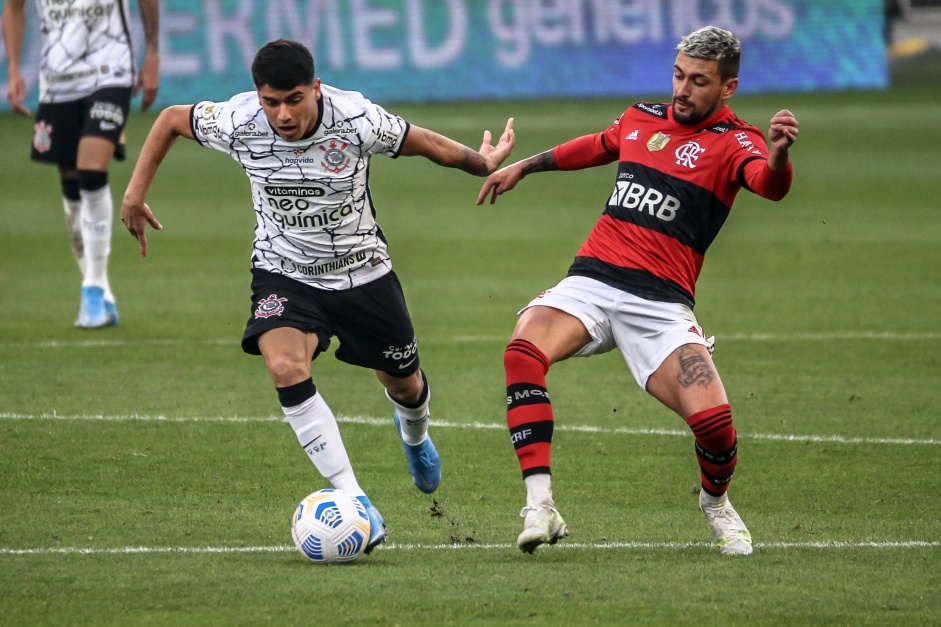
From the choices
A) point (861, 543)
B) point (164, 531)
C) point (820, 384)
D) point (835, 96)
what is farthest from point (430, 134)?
point (835, 96)

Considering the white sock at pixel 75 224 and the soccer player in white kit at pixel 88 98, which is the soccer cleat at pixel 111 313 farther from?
the white sock at pixel 75 224

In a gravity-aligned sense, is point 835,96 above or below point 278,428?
below

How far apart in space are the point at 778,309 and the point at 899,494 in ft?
18.2

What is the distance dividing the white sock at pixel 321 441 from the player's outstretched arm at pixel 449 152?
43.5 inches

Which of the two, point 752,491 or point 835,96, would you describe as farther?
point 835,96

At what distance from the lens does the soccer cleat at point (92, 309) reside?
35.1ft

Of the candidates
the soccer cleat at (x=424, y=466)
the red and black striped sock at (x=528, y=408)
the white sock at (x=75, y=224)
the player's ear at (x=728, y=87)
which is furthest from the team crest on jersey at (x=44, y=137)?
the player's ear at (x=728, y=87)

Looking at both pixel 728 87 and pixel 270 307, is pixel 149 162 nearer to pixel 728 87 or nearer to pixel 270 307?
pixel 270 307

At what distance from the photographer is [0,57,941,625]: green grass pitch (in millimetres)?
4871

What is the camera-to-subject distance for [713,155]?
5883 mm

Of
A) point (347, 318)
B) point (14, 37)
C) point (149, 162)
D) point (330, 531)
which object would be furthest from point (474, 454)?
point (14, 37)

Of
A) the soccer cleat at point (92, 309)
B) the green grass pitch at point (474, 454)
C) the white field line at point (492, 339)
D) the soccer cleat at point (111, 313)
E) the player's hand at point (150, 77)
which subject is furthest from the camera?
the soccer cleat at point (111, 313)

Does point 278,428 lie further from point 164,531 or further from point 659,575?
point 659,575

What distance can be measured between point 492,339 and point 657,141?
4.98 metres
